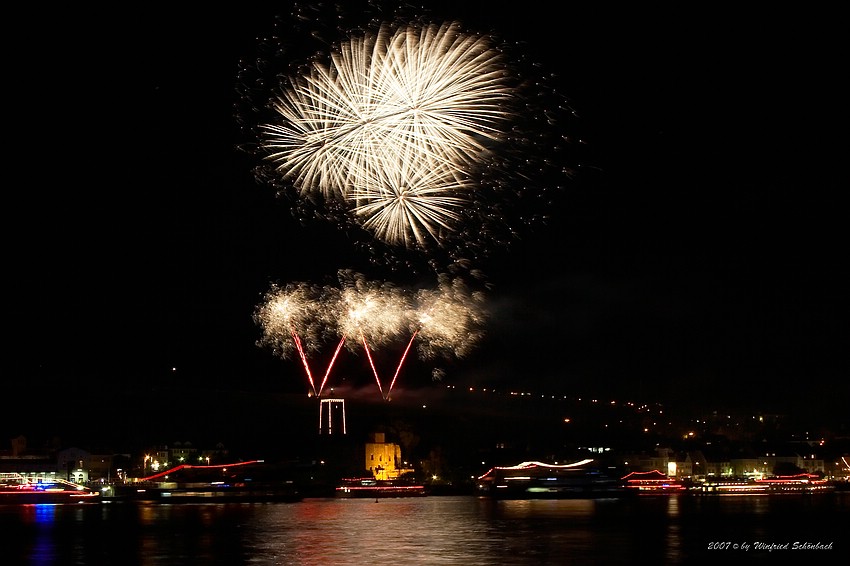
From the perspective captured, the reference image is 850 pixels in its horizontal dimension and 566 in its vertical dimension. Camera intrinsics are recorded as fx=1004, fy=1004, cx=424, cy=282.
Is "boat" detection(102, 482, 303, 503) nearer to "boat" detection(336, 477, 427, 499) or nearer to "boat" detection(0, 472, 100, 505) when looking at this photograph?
"boat" detection(0, 472, 100, 505)

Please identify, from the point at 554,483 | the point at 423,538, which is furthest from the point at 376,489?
the point at 423,538

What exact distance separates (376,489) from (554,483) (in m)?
14.4

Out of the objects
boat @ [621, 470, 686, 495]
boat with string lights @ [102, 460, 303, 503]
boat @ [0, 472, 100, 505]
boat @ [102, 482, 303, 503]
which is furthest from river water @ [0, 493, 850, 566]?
boat @ [621, 470, 686, 495]

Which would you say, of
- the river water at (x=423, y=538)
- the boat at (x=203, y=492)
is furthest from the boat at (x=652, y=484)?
the river water at (x=423, y=538)

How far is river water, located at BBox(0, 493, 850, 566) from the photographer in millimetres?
27366

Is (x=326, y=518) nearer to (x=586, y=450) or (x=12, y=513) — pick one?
(x=12, y=513)

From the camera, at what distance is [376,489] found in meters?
80.4

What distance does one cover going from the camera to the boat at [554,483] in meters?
79.8

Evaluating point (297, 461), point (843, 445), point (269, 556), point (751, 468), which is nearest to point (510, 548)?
point (269, 556)

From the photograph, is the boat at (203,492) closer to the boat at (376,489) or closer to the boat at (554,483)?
the boat at (376,489)

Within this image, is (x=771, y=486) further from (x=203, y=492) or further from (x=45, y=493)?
(x=45, y=493)

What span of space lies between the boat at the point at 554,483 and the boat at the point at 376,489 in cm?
646

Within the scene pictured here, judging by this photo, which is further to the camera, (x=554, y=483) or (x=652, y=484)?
(x=652, y=484)

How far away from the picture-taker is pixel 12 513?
54469 millimetres
